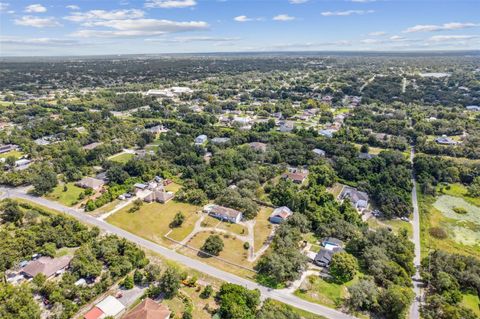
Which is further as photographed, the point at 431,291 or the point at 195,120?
the point at 195,120

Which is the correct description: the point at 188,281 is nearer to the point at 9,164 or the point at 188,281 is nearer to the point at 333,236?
the point at 333,236

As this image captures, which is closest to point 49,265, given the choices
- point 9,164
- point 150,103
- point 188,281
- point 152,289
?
point 152,289

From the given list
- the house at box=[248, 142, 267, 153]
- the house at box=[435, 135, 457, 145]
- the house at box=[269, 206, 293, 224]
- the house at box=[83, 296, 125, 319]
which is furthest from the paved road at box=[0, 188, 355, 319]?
the house at box=[435, 135, 457, 145]

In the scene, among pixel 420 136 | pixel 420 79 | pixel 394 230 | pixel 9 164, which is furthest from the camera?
pixel 420 79

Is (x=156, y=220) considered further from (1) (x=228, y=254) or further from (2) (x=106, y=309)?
(2) (x=106, y=309)

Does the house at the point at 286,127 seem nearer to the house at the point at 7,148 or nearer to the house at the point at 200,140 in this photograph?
the house at the point at 200,140

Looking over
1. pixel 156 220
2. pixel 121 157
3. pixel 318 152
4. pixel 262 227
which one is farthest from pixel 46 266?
pixel 318 152
